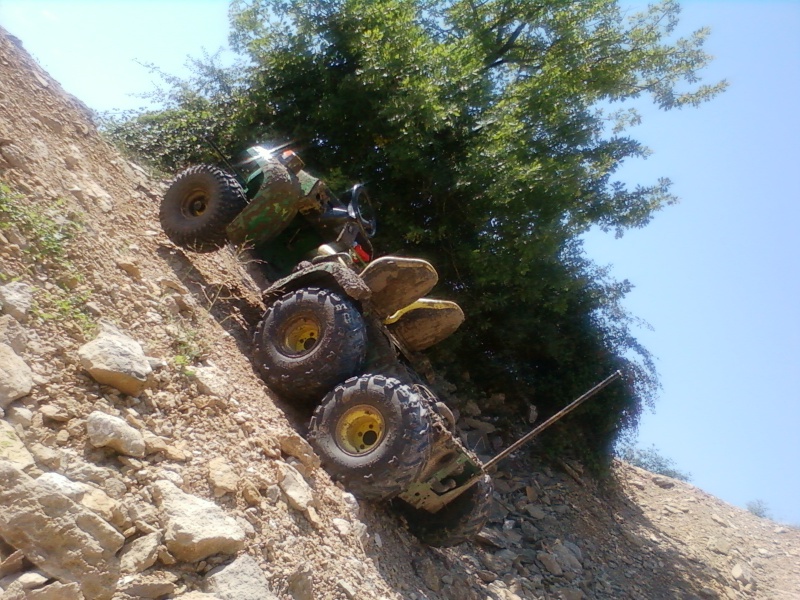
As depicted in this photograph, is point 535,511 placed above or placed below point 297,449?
above

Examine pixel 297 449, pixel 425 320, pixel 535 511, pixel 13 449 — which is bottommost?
pixel 13 449

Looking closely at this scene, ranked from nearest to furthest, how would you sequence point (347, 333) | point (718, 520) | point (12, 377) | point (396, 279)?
point (12, 377), point (347, 333), point (396, 279), point (718, 520)

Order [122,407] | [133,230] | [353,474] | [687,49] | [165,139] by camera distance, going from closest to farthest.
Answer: [122,407] < [353,474] < [133,230] < [165,139] < [687,49]

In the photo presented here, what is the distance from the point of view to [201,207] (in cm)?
627

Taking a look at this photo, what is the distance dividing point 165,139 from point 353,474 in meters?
6.88

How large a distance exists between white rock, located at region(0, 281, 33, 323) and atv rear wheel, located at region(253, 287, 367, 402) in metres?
2.05

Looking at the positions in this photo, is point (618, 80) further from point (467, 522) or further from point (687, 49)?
point (467, 522)

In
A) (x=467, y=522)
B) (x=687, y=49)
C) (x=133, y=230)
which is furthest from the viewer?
(x=687, y=49)

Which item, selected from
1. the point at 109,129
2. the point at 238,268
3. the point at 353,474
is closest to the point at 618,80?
the point at 238,268

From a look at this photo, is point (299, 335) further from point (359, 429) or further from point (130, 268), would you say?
point (130, 268)

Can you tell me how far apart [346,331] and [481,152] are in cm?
468

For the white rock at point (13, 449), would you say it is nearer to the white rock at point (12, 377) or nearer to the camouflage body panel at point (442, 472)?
the white rock at point (12, 377)

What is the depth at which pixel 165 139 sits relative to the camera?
9641mm

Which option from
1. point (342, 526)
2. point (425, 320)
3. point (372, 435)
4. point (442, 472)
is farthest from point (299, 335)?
point (342, 526)
